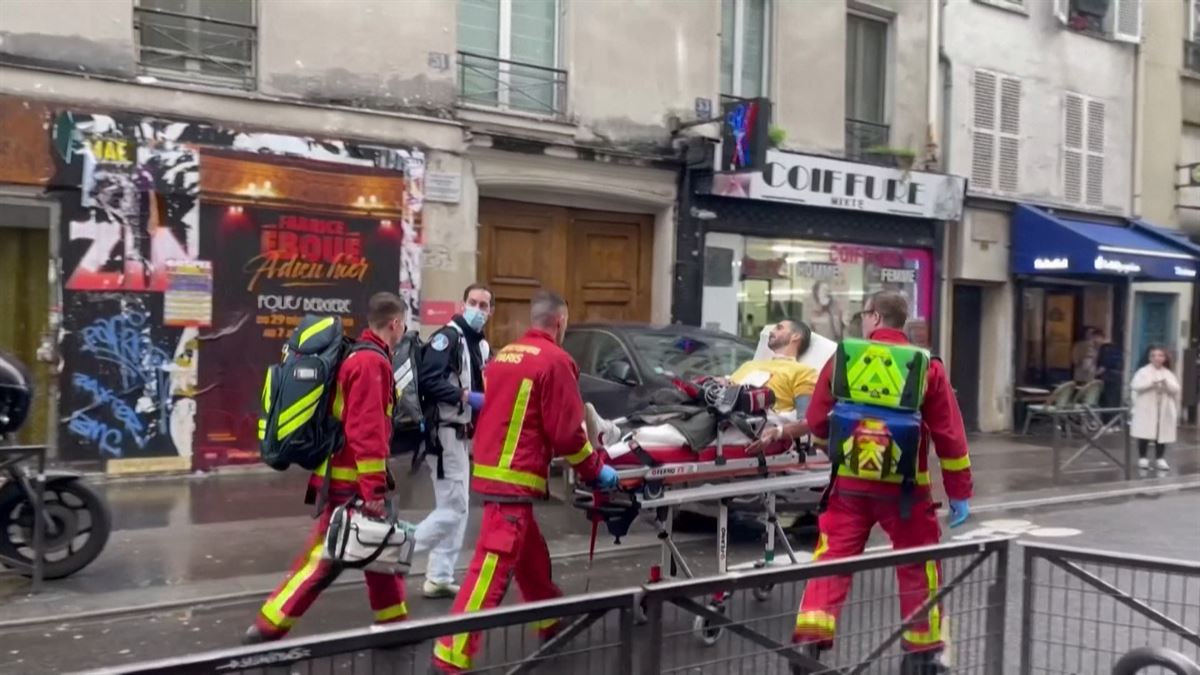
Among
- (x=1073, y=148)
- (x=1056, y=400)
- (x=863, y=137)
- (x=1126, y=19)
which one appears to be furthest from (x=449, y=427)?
(x=1126, y=19)

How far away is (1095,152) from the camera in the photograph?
2072cm

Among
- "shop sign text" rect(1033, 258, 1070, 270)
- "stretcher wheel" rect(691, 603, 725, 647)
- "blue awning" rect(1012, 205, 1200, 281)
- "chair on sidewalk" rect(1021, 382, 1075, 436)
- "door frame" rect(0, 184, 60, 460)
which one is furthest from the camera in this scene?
"chair on sidewalk" rect(1021, 382, 1075, 436)

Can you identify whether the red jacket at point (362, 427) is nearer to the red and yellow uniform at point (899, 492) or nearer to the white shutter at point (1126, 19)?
the red and yellow uniform at point (899, 492)

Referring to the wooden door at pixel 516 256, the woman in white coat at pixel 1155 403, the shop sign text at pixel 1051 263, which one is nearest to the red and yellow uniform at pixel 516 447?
the wooden door at pixel 516 256

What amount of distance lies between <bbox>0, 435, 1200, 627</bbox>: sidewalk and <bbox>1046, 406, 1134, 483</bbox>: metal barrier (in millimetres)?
213

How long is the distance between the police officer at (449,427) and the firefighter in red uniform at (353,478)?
4.83 feet

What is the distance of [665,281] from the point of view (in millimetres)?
15594

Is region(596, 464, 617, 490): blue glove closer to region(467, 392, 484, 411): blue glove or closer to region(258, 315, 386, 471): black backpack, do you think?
region(258, 315, 386, 471): black backpack

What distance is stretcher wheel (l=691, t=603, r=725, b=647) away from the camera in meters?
3.52

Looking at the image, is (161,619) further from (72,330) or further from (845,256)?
(845,256)

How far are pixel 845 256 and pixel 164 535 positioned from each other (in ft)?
36.4

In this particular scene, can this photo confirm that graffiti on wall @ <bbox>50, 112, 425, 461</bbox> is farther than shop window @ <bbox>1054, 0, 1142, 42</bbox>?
No

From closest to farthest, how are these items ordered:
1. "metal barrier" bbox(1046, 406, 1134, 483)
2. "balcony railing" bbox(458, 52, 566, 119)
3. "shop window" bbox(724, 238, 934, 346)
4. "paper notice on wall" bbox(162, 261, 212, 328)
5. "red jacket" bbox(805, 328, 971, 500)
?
"red jacket" bbox(805, 328, 971, 500) < "paper notice on wall" bbox(162, 261, 212, 328) < "metal barrier" bbox(1046, 406, 1134, 483) < "balcony railing" bbox(458, 52, 566, 119) < "shop window" bbox(724, 238, 934, 346)

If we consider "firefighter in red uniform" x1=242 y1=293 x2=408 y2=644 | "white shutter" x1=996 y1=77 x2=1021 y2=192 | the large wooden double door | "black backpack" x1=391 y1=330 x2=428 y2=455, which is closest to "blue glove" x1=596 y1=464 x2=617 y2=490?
"firefighter in red uniform" x1=242 y1=293 x2=408 y2=644
